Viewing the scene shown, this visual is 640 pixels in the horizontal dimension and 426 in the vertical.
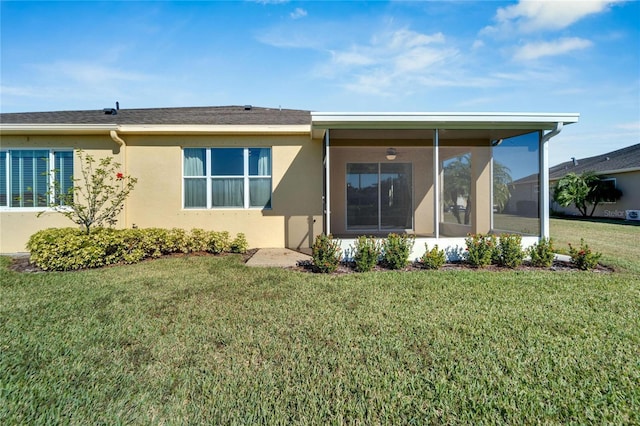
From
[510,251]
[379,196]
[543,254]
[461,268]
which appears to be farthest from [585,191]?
[461,268]

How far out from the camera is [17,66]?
887 cm

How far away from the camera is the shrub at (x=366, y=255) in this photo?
6082 mm

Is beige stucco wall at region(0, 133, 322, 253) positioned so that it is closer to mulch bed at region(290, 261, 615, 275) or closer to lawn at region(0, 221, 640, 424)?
mulch bed at region(290, 261, 615, 275)

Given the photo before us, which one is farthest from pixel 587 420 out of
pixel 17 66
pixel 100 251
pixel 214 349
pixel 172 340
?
pixel 17 66

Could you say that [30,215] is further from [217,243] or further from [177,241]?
[217,243]

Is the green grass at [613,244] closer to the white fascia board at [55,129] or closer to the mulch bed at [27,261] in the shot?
the mulch bed at [27,261]

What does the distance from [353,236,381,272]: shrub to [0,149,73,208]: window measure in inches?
310

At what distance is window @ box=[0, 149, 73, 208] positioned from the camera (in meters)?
8.23

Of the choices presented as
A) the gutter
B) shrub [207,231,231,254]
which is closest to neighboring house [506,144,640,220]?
the gutter

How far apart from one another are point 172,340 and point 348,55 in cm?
986

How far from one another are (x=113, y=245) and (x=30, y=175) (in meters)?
3.82

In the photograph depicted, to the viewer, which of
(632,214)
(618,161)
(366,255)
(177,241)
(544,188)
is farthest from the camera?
(618,161)

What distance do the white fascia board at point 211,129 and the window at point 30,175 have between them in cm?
193

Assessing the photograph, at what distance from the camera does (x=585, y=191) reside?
18.5m
